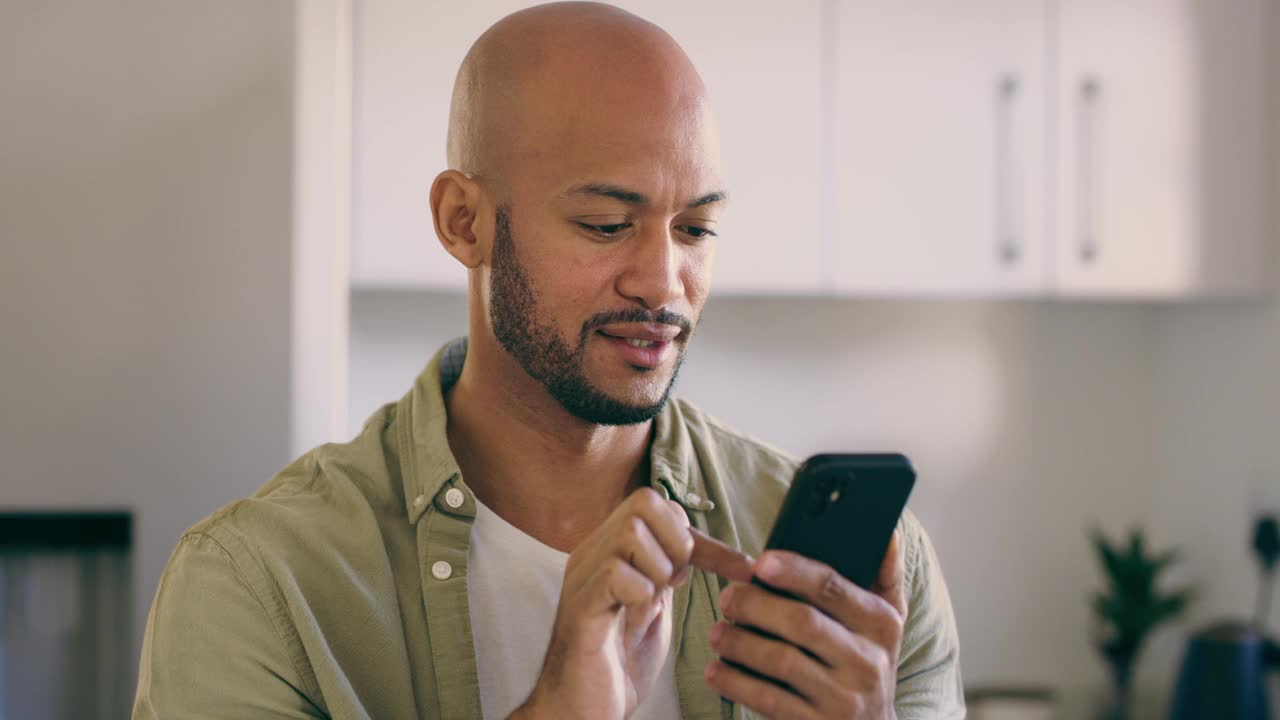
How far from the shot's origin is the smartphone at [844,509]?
0.88 metres

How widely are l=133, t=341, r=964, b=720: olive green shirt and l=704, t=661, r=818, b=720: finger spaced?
232 millimetres

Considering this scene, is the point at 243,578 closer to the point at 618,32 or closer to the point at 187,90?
the point at 618,32

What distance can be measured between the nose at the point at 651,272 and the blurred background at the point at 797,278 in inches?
27.0

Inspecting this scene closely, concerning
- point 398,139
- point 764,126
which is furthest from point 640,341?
point 764,126

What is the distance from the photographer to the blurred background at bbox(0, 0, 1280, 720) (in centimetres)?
156

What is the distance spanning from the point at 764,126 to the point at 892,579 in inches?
52.3

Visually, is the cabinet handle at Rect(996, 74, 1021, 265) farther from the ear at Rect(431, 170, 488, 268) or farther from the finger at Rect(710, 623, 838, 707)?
the finger at Rect(710, 623, 838, 707)

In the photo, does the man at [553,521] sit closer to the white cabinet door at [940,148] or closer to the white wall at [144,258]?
the white wall at [144,258]

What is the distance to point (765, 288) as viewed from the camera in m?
2.15

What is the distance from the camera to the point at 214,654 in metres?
0.97

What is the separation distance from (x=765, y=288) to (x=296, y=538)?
1.25 metres

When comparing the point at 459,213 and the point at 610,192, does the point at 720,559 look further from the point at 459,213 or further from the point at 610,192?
the point at 459,213

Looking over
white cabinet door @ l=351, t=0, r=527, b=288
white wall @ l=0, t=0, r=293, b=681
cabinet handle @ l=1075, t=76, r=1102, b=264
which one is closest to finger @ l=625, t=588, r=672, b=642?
white wall @ l=0, t=0, r=293, b=681

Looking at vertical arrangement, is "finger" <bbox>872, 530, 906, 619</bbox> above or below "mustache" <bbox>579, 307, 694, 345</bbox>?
below
